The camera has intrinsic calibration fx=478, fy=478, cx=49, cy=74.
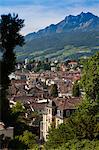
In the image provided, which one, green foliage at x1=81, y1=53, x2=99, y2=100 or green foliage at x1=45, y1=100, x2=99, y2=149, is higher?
green foliage at x1=81, y1=53, x2=99, y2=100

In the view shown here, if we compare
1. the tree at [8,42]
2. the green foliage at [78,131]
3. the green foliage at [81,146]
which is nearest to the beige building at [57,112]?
the green foliage at [78,131]

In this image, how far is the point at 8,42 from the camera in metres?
5.84

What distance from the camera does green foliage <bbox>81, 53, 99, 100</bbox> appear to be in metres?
22.1

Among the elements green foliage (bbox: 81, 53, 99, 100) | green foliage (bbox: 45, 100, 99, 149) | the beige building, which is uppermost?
green foliage (bbox: 81, 53, 99, 100)

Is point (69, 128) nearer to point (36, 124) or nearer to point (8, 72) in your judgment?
point (8, 72)

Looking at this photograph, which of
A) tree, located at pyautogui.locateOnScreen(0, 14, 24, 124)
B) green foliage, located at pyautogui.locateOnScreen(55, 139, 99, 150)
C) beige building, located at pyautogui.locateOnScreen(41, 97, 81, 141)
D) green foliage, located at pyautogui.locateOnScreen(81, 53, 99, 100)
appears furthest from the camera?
beige building, located at pyautogui.locateOnScreen(41, 97, 81, 141)

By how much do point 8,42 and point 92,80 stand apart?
16.5m

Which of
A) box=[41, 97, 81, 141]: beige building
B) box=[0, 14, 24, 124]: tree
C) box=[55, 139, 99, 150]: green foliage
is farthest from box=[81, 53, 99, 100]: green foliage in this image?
box=[0, 14, 24, 124]: tree

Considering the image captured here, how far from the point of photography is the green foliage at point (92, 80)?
2214 cm

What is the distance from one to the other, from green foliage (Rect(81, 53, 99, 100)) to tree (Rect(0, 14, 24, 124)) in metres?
16.2

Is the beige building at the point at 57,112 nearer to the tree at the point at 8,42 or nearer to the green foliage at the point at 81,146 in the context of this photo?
the green foliage at the point at 81,146

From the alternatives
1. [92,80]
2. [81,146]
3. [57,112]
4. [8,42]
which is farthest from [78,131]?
[57,112]

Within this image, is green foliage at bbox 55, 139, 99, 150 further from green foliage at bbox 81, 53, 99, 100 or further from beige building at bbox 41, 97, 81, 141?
beige building at bbox 41, 97, 81, 141

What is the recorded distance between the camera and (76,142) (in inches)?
615
